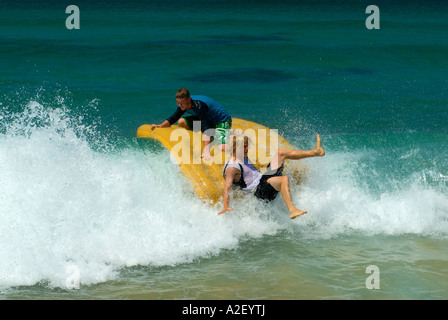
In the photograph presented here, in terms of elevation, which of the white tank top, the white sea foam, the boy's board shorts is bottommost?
the white sea foam

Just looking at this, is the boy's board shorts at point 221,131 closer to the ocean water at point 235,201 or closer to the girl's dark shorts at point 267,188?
the ocean water at point 235,201

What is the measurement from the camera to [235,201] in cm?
712

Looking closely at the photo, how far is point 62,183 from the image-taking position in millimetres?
6711

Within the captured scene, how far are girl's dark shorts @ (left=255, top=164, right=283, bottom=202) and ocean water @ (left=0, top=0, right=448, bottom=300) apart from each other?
0.12 metres

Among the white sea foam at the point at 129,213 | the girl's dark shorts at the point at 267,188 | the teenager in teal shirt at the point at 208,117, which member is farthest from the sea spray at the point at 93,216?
the teenager in teal shirt at the point at 208,117

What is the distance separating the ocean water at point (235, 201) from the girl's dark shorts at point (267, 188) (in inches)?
4.9

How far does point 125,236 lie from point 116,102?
25.0 feet

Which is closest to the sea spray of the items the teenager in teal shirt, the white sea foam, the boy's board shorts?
the white sea foam

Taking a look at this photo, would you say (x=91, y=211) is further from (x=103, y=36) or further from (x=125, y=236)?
(x=103, y=36)

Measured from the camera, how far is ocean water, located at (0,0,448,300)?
18.9 ft

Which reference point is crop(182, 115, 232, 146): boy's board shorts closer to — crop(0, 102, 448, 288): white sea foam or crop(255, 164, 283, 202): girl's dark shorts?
crop(0, 102, 448, 288): white sea foam

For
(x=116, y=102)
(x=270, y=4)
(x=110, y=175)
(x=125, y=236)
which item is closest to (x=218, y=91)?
(x=116, y=102)

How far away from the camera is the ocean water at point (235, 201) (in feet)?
18.9

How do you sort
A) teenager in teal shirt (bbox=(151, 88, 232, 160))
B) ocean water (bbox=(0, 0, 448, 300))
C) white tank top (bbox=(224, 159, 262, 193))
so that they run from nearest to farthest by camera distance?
1. ocean water (bbox=(0, 0, 448, 300))
2. white tank top (bbox=(224, 159, 262, 193))
3. teenager in teal shirt (bbox=(151, 88, 232, 160))
